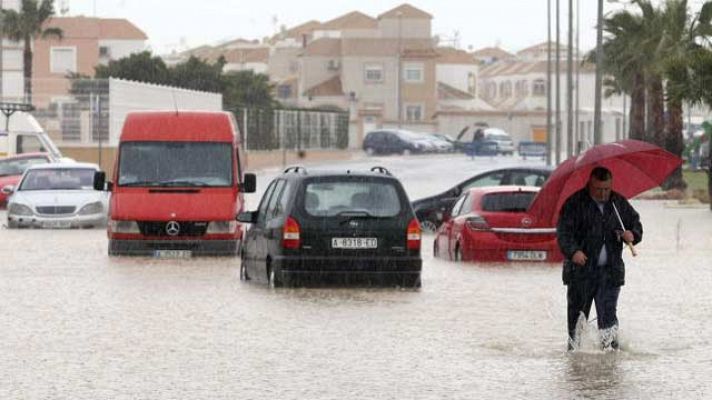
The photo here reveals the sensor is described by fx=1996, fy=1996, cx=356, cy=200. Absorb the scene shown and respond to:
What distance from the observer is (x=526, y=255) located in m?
28.2

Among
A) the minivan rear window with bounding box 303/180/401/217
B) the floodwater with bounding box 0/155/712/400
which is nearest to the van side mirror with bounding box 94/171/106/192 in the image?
the floodwater with bounding box 0/155/712/400

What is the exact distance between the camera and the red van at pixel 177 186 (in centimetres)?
2838

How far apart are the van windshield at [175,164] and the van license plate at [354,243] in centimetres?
736

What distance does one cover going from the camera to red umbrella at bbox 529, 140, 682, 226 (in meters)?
15.6

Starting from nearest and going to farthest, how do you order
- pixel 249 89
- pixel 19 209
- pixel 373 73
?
pixel 19 209 → pixel 249 89 → pixel 373 73

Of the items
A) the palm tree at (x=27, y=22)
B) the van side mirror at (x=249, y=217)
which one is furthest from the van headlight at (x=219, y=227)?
the palm tree at (x=27, y=22)

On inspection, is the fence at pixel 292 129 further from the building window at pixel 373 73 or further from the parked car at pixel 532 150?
the building window at pixel 373 73

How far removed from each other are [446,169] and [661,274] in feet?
212

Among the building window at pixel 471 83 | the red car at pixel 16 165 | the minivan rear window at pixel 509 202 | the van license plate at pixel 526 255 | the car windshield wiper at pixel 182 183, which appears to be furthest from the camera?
the building window at pixel 471 83

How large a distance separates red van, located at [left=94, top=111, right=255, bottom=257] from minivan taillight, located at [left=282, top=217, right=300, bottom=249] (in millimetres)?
6535

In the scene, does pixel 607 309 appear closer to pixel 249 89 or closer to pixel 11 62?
pixel 249 89

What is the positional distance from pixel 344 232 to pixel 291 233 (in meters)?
0.59

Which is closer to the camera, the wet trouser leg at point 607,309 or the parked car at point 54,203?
the wet trouser leg at point 607,309

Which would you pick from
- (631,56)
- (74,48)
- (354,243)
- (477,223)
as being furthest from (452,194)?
(74,48)
